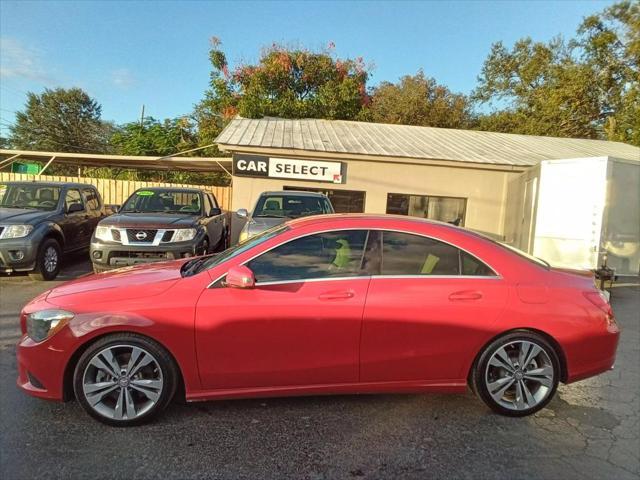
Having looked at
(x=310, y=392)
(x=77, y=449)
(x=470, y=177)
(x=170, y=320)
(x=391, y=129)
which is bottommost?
(x=77, y=449)

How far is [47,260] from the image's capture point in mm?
7535

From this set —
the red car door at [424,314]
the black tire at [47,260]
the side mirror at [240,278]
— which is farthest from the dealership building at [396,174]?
the side mirror at [240,278]

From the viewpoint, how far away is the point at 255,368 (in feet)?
9.87

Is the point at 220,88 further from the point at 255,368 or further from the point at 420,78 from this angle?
the point at 255,368

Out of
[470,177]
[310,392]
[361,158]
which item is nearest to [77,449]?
[310,392]

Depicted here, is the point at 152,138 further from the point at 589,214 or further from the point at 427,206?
the point at 589,214

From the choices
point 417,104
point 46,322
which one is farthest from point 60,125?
point 46,322

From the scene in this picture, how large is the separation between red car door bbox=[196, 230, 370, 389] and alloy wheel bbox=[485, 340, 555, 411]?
1.13m

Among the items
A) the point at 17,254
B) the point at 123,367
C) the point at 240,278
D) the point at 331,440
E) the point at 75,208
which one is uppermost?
the point at 75,208

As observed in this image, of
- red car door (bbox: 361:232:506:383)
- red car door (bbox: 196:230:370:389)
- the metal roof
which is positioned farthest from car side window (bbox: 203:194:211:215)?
red car door (bbox: 361:232:506:383)

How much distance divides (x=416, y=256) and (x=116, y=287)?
2.28 m

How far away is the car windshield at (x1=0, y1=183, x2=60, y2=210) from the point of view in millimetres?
8359

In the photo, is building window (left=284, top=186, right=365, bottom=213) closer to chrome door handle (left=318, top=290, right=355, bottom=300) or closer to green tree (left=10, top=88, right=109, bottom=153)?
chrome door handle (left=318, top=290, right=355, bottom=300)

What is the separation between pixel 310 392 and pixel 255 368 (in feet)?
1.50
